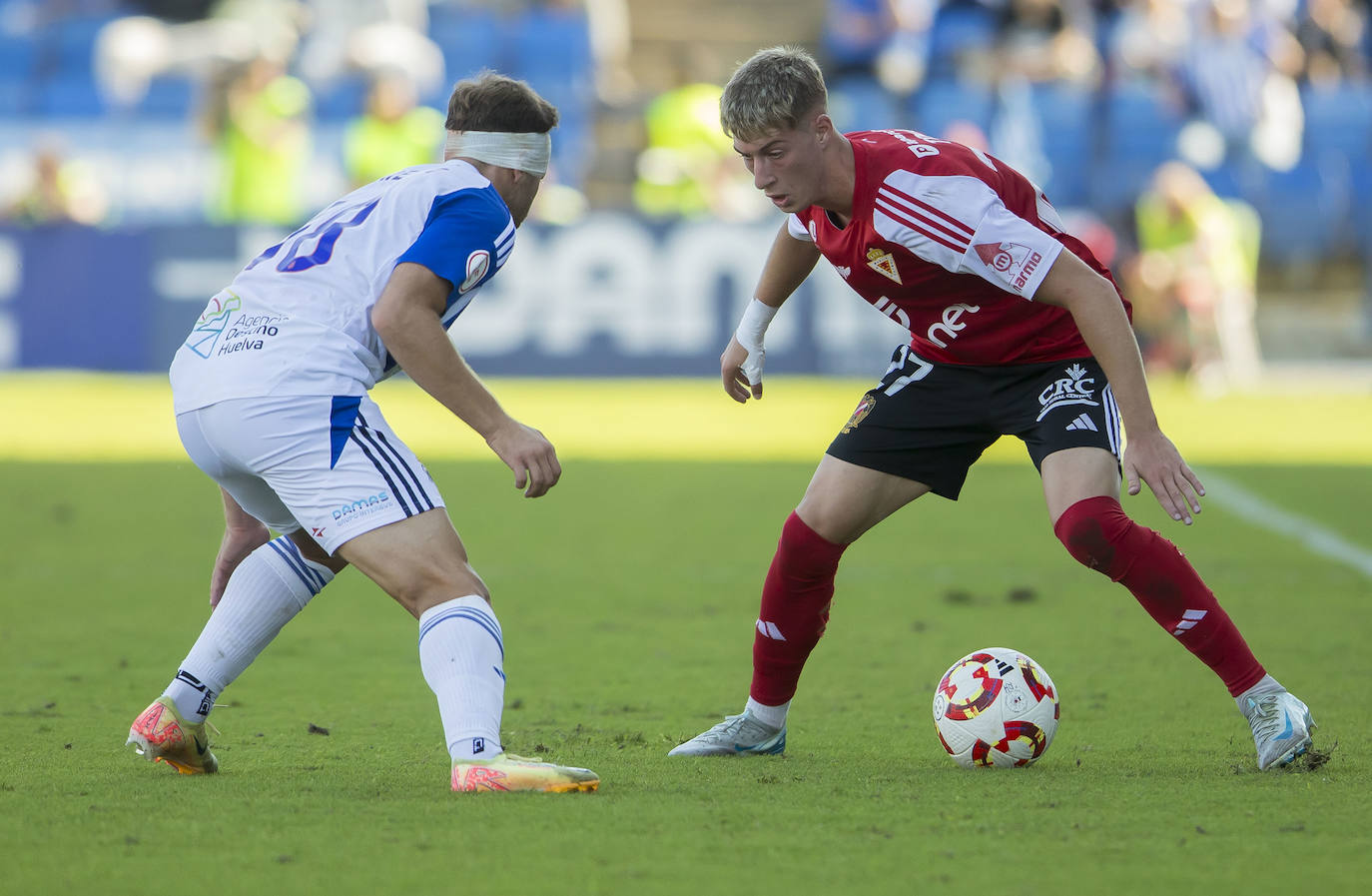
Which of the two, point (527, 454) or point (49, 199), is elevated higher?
point (527, 454)

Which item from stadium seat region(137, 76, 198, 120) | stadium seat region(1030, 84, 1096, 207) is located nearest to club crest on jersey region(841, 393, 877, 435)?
stadium seat region(1030, 84, 1096, 207)

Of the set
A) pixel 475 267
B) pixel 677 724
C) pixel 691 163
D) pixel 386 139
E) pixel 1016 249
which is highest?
pixel 1016 249

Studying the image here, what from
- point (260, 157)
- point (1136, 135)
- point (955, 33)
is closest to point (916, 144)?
point (260, 157)

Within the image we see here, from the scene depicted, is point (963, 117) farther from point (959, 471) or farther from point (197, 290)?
point (959, 471)

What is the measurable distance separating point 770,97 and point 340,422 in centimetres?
127

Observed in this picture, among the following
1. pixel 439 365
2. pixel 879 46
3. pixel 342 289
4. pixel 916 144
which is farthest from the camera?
pixel 879 46

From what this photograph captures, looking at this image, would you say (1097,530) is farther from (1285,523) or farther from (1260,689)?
(1285,523)

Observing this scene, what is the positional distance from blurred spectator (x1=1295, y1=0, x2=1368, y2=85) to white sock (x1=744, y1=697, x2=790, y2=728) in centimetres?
1873

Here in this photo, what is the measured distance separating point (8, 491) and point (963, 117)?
496 inches

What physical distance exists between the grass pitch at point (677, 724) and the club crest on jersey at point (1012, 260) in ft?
3.86

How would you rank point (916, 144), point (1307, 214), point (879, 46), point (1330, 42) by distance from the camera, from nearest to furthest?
point (916, 144) < point (1307, 214) < point (879, 46) < point (1330, 42)

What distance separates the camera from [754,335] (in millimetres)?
5039

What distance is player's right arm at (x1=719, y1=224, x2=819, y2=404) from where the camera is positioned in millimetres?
4918

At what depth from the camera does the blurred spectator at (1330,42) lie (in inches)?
843
